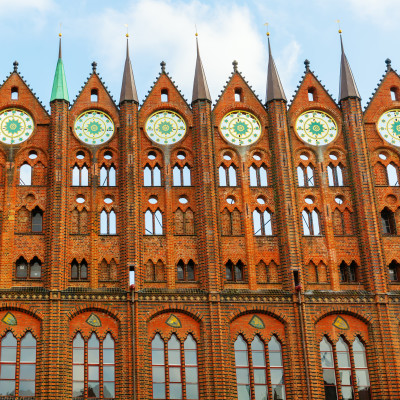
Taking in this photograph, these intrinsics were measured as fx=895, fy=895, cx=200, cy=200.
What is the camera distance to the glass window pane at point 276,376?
4272 centimetres

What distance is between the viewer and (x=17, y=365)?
136 feet

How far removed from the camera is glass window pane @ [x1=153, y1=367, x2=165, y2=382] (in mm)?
42188

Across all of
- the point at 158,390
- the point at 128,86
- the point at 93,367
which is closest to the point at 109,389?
the point at 93,367

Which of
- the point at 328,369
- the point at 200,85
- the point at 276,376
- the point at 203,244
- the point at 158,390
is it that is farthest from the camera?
the point at 200,85

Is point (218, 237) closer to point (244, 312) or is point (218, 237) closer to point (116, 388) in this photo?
point (244, 312)

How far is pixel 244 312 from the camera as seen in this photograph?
43.7 m

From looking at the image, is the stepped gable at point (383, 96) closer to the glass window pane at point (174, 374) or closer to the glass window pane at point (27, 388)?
the glass window pane at point (174, 374)

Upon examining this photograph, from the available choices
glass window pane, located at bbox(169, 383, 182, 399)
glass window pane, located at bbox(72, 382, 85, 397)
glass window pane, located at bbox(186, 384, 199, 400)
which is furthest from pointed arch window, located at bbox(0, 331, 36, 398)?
glass window pane, located at bbox(186, 384, 199, 400)

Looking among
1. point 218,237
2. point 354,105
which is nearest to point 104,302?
point 218,237

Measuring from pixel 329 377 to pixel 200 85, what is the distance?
1683cm

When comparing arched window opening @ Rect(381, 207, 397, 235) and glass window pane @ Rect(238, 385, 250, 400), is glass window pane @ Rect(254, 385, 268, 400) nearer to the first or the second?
glass window pane @ Rect(238, 385, 250, 400)

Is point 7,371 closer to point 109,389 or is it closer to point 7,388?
point 7,388

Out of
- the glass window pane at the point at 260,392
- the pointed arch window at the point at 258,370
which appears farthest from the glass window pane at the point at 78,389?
the glass window pane at the point at 260,392

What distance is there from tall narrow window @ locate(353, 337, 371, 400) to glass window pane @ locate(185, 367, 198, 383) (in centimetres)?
781
